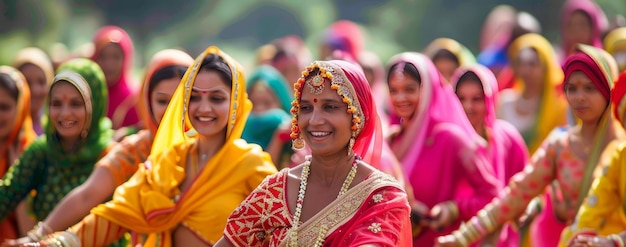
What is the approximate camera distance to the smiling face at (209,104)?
6.52 meters

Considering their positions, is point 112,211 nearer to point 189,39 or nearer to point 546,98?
point 546,98

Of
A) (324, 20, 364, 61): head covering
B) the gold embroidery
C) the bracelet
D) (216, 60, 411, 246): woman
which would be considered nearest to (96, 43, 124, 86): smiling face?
(324, 20, 364, 61): head covering

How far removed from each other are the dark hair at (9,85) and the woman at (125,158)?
1.26 meters

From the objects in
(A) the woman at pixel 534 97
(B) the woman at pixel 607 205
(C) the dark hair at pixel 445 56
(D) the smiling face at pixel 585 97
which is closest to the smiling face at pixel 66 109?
(D) the smiling face at pixel 585 97

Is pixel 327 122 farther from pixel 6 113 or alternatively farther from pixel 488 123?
pixel 6 113

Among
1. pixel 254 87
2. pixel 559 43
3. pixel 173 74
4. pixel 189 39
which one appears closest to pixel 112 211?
pixel 173 74

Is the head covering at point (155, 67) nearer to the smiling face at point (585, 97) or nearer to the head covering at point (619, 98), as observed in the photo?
the smiling face at point (585, 97)

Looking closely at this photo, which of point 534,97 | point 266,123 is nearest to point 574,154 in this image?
point 266,123

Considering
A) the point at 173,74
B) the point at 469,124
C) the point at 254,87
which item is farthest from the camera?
the point at 254,87

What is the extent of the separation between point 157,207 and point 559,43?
11789mm

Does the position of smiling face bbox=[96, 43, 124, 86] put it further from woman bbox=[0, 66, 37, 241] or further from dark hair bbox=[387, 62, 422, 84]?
dark hair bbox=[387, 62, 422, 84]

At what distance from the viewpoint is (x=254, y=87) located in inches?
421

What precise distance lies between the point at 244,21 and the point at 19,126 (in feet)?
38.2

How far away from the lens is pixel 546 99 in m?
11.0
